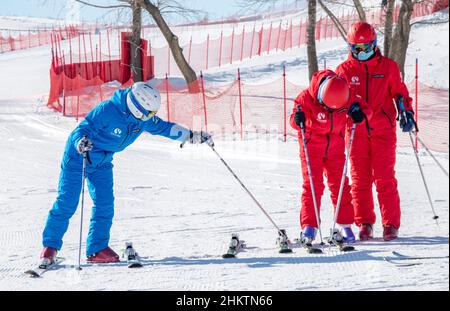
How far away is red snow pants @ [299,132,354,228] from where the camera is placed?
654 cm

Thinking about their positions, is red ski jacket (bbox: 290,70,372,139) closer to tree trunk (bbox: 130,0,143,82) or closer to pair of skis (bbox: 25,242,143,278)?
pair of skis (bbox: 25,242,143,278)

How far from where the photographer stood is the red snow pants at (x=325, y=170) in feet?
21.4

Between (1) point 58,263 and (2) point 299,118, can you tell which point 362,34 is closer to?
(2) point 299,118

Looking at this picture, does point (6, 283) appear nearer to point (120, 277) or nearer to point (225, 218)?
point (120, 277)

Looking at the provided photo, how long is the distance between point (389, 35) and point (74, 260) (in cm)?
1287

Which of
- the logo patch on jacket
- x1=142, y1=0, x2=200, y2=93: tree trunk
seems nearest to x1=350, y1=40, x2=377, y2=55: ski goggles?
the logo patch on jacket

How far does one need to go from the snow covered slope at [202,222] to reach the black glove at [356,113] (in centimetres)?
111

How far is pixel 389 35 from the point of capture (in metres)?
17.6

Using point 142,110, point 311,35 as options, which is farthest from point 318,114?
point 311,35

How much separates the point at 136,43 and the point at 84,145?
626 inches

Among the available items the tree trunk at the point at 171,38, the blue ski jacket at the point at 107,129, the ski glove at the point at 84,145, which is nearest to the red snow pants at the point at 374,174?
the blue ski jacket at the point at 107,129

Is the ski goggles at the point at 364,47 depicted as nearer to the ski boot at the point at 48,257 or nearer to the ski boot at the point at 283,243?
the ski boot at the point at 283,243

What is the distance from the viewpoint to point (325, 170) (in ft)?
22.1
